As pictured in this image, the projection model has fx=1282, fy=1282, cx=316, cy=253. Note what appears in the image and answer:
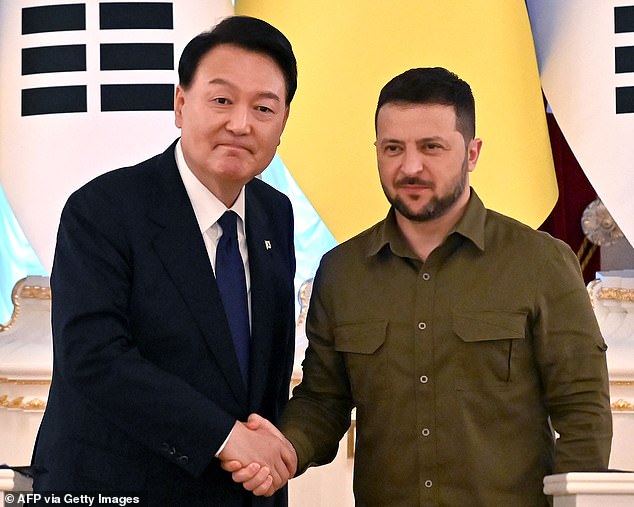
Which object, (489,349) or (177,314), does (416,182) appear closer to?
(489,349)

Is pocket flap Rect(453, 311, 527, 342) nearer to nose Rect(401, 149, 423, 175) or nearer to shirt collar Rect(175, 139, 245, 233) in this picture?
nose Rect(401, 149, 423, 175)

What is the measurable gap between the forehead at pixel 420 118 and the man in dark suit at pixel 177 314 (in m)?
0.18

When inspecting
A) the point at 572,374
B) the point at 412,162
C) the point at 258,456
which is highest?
the point at 412,162

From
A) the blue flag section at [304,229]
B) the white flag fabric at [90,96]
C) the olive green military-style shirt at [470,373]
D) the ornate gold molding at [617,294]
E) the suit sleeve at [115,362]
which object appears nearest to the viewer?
the suit sleeve at [115,362]

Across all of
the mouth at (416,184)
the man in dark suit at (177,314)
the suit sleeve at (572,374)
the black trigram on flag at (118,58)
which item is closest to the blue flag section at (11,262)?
the black trigram on flag at (118,58)

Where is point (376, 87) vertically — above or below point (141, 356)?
above

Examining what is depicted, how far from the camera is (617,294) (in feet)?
9.52

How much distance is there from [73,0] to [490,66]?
0.93 m

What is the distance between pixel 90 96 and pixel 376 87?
627 millimetres

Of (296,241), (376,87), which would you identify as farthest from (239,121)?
(296,241)

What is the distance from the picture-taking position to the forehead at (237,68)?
1.96 meters

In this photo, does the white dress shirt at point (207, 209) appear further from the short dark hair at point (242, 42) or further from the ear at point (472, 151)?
the ear at point (472, 151)

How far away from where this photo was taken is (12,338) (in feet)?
9.51

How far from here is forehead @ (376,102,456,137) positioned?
6.56 feet
